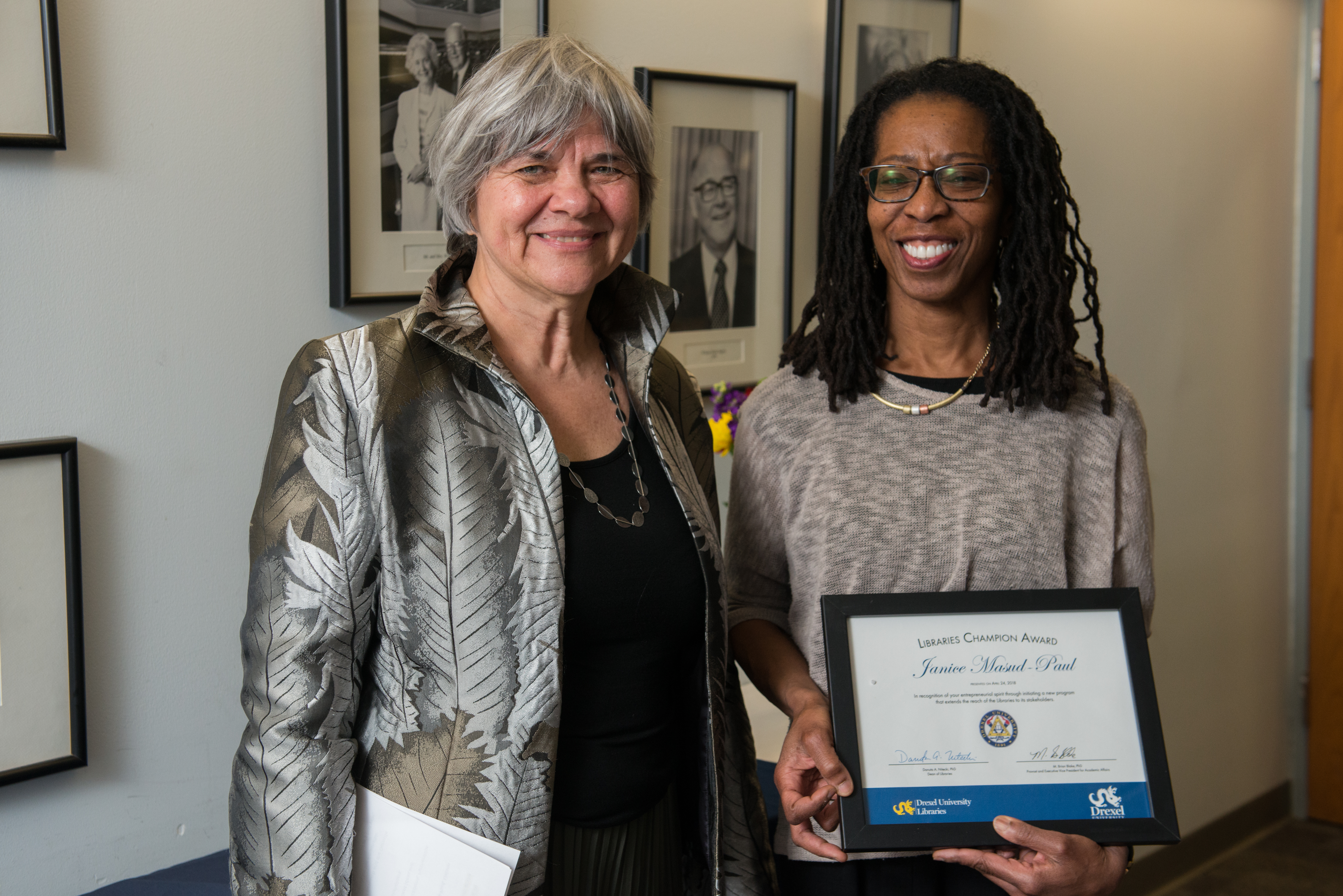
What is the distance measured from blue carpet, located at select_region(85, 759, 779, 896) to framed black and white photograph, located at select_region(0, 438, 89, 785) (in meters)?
0.19

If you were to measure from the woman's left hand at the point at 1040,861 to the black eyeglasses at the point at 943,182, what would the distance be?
0.74 metres

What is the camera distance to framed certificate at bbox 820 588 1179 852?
1321 millimetres

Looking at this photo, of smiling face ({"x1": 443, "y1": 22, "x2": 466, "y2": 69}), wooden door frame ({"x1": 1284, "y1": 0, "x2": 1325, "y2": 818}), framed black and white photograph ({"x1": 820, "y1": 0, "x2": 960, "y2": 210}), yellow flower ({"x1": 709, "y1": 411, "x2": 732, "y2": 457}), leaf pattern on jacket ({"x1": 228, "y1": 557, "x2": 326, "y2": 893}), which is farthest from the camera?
wooden door frame ({"x1": 1284, "y1": 0, "x2": 1325, "y2": 818})

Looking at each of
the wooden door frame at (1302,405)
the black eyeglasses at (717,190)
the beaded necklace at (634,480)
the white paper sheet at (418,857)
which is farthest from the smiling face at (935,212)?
the wooden door frame at (1302,405)

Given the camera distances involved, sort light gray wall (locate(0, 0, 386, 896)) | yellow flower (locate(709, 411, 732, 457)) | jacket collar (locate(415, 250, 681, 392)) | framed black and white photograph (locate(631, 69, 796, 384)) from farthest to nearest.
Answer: framed black and white photograph (locate(631, 69, 796, 384)), yellow flower (locate(709, 411, 732, 457)), light gray wall (locate(0, 0, 386, 896)), jacket collar (locate(415, 250, 681, 392))

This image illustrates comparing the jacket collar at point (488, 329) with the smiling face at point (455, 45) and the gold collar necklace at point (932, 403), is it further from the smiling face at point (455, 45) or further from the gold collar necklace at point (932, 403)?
the smiling face at point (455, 45)

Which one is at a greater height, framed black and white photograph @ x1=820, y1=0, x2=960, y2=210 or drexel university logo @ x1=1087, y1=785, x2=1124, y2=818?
framed black and white photograph @ x1=820, y1=0, x2=960, y2=210

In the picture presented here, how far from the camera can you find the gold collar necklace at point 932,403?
1.48 meters

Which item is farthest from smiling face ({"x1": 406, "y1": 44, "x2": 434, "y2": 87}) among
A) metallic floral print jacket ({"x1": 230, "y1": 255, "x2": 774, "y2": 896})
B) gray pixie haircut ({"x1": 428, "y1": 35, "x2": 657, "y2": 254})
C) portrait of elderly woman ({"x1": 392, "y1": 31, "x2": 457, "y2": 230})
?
metallic floral print jacket ({"x1": 230, "y1": 255, "x2": 774, "y2": 896})

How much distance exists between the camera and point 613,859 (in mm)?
1354

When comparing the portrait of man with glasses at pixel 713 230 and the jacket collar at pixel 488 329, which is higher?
the portrait of man with glasses at pixel 713 230

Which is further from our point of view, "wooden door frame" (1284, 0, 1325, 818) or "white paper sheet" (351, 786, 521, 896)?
"wooden door frame" (1284, 0, 1325, 818)

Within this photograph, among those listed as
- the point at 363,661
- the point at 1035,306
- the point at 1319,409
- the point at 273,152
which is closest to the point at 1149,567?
the point at 1035,306

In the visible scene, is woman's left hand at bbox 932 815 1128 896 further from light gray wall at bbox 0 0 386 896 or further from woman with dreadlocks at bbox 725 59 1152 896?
light gray wall at bbox 0 0 386 896
